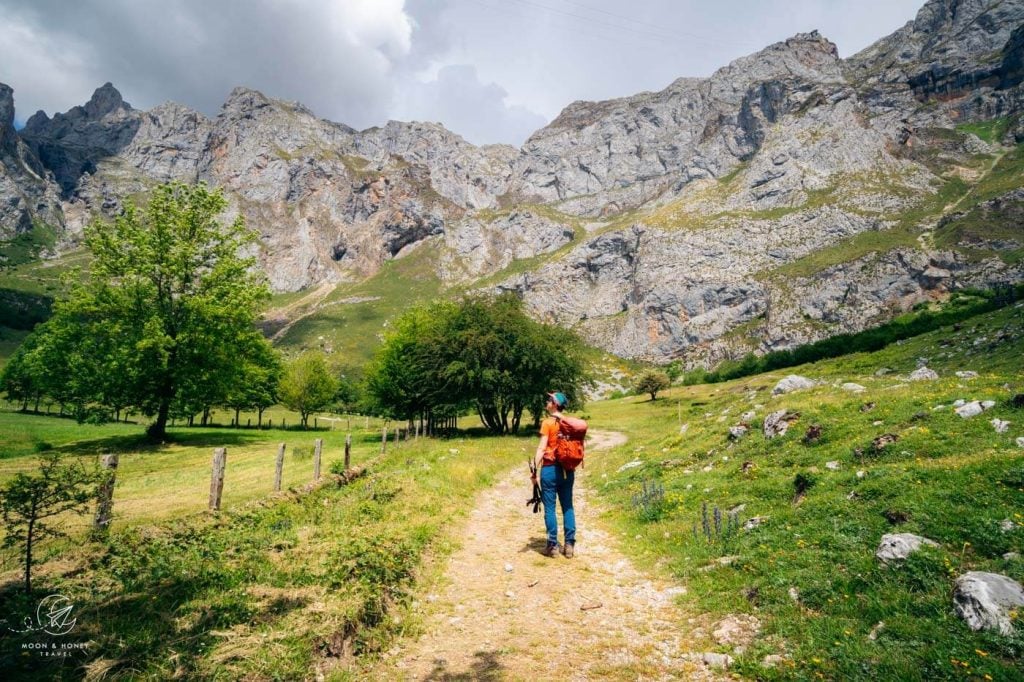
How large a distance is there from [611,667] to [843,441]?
1083 centimetres

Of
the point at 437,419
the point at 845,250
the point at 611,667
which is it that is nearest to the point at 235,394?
the point at 437,419

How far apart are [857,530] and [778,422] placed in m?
9.03

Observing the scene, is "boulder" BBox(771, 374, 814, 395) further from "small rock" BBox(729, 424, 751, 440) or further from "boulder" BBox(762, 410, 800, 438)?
"boulder" BBox(762, 410, 800, 438)

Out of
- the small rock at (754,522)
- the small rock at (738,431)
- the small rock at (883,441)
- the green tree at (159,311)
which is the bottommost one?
the small rock at (754,522)

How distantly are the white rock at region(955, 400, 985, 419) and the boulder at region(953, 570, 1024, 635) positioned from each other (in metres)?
8.42

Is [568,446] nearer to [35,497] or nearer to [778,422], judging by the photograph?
[35,497]

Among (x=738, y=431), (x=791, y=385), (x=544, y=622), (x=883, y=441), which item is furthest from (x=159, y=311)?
(x=791, y=385)

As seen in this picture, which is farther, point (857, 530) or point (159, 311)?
point (159, 311)

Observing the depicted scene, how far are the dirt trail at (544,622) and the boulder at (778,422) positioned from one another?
8363mm

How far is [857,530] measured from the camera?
26.2 ft

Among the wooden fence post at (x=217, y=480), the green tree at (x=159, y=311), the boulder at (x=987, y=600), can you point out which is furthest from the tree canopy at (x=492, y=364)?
the boulder at (x=987, y=600)

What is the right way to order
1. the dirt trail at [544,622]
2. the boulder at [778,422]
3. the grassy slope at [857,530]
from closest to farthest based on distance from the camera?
the grassy slope at [857,530] < the dirt trail at [544,622] < the boulder at [778,422]

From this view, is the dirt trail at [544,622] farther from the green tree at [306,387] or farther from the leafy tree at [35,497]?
the green tree at [306,387]

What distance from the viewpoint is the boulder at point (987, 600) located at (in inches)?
197
